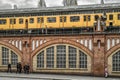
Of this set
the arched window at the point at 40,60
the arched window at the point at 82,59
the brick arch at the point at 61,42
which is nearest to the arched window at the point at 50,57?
the brick arch at the point at 61,42

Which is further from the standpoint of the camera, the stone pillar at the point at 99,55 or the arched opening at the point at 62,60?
Result: the arched opening at the point at 62,60

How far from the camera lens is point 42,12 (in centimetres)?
4991

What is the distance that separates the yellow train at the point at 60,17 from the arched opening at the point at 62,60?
10188 mm

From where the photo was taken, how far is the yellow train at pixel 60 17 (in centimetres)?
4488

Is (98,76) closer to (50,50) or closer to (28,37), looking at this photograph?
(50,50)

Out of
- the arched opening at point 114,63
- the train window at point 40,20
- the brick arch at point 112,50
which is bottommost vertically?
the arched opening at point 114,63

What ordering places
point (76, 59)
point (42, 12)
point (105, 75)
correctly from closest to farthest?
point (105, 75) < point (76, 59) < point (42, 12)

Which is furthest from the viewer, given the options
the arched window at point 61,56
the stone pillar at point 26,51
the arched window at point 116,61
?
the stone pillar at point 26,51

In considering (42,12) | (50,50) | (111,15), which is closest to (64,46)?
(50,50)

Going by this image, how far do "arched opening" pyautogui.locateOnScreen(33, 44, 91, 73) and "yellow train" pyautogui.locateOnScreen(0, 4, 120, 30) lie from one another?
33.4 ft

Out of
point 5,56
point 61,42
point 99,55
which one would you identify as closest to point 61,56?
point 61,42

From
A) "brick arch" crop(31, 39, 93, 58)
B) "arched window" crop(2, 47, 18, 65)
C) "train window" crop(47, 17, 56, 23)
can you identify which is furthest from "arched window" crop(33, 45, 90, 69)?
"train window" crop(47, 17, 56, 23)

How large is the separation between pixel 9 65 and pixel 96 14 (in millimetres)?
15075

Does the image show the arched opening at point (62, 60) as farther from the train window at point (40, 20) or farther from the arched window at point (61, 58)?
the train window at point (40, 20)
